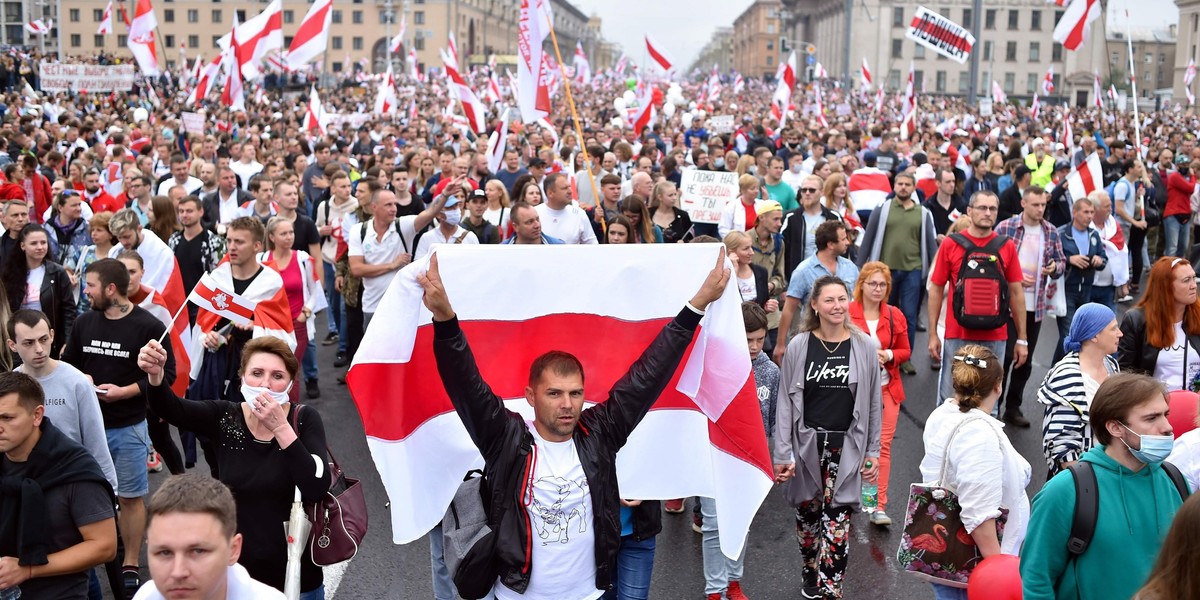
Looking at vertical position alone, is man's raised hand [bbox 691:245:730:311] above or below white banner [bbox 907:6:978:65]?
below

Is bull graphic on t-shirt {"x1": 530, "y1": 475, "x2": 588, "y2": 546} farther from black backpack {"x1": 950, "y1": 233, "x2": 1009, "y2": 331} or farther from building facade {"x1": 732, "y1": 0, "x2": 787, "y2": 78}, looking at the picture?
building facade {"x1": 732, "y1": 0, "x2": 787, "y2": 78}

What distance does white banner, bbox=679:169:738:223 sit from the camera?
12.3 metres

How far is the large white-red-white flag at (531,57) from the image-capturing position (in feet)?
39.2

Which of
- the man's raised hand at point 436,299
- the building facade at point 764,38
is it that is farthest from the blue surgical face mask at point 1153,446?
the building facade at point 764,38

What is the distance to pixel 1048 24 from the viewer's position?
358ft

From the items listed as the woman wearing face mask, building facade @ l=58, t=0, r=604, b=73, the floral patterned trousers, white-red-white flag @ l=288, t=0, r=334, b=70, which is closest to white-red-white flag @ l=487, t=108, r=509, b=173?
white-red-white flag @ l=288, t=0, r=334, b=70

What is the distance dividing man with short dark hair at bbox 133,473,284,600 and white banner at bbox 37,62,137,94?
898 inches

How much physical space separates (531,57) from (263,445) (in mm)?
8368

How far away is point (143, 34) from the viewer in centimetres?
2144

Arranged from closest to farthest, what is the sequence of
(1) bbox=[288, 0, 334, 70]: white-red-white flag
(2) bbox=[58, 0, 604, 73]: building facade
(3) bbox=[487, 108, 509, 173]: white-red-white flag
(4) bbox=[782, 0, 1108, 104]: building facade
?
(3) bbox=[487, 108, 509, 173]: white-red-white flag < (1) bbox=[288, 0, 334, 70]: white-red-white flag < (4) bbox=[782, 0, 1108, 104]: building facade < (2) bbox=[58, 0, 604, 73]: building facade

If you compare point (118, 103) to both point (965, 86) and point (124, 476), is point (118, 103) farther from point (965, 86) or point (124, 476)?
point (965, 86)

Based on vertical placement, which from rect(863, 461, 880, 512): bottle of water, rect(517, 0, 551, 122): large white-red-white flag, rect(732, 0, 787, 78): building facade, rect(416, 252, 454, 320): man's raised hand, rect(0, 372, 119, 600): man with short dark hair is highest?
rect(732, 0, 787, 78): building facade

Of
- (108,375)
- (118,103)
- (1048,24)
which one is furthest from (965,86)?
(108,375)

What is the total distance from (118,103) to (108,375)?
26.6m
